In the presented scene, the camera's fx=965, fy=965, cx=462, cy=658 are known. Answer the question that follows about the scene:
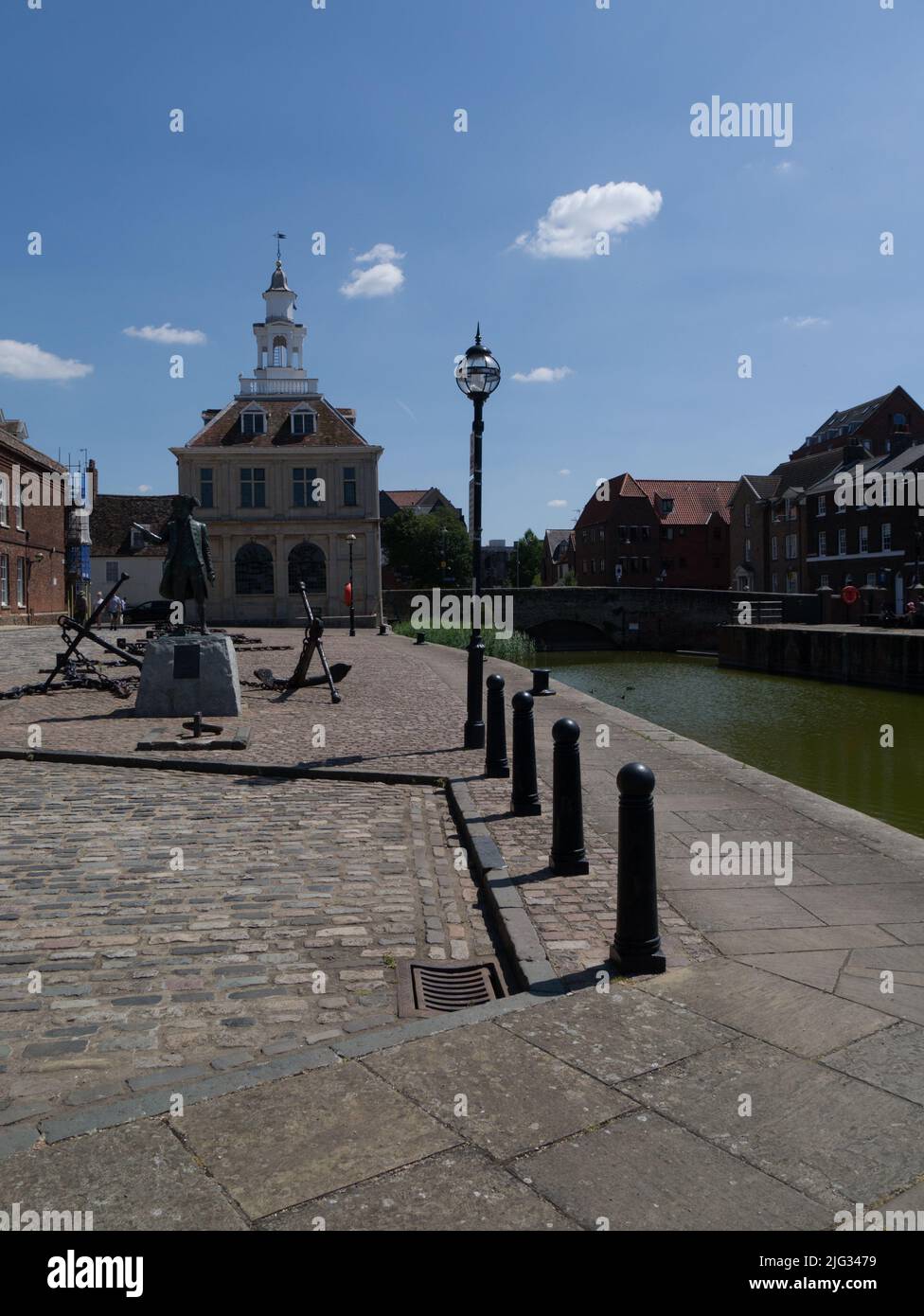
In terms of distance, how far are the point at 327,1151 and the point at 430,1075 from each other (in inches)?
21.8

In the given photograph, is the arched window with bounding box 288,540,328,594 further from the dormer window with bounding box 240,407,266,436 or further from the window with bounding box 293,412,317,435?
the dormer window with bounding box 240,407,266,436

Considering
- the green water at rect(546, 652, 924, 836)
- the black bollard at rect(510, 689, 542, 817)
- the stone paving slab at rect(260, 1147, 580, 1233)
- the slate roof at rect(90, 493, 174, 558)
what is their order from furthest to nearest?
1. the slate roof at rect(90, 493, 174, 558)
2. the green water at rect(546, 652, 924, 836)
3. the black bollard at rect(510, 689, 542, 817)
4. the stone paving slab at rect(260, 1147, 580, 1233)

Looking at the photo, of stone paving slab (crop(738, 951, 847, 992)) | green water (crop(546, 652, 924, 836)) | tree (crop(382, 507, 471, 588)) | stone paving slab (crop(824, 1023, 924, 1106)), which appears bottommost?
green water (crop(546, 652, 924, 836))

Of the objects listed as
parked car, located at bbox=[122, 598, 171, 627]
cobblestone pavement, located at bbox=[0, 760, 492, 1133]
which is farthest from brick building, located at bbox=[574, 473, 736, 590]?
cobblestone pavement, located at bbox=[0, 760, 492, 1133]

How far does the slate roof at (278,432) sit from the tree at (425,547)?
80.9 ft

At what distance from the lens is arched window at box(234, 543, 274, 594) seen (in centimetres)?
4894

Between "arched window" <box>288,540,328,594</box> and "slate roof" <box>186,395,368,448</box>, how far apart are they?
17.1 feet

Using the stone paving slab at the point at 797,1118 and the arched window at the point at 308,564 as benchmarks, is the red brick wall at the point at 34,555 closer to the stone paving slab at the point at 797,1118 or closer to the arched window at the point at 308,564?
the arched window at the point at 308,564

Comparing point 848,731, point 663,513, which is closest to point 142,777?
point 848,731

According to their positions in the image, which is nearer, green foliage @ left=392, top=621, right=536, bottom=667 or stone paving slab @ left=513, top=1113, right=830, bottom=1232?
stone paving slab @ left=513, top=1113, right=830, bottom=1232

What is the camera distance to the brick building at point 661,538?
7588 cm

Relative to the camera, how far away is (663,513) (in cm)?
7650

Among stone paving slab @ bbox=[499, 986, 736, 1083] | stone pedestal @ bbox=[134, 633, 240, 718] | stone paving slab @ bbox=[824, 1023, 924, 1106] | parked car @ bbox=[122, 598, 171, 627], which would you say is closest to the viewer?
stone paving slab @ bbox=[824, 1023, 924, 1106]
